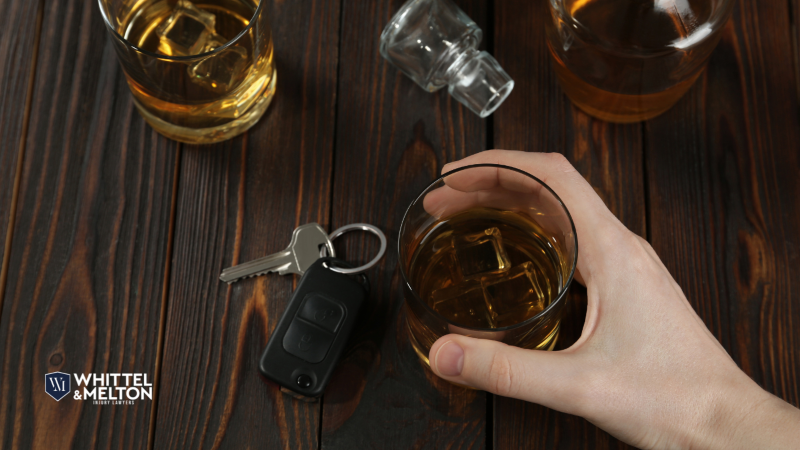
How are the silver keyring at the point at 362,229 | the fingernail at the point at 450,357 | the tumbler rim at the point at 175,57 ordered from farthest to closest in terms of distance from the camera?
the silver keyring at the point at 362,229 → the tumbler rim at the point at 175,57 → the fingernail at the point at 450,357

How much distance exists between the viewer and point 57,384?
0.88 m

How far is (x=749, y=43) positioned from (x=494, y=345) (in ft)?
2.20

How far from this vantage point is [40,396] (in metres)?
0.88

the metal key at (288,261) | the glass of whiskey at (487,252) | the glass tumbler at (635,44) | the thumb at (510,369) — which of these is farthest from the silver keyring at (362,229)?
the glass tumbler at (635,44)

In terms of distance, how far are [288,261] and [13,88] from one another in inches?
19.3

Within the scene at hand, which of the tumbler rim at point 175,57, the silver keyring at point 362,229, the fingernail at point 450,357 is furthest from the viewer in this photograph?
the silver keyring at point 362,229

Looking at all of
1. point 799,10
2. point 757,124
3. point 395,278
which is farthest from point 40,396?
point 799,10

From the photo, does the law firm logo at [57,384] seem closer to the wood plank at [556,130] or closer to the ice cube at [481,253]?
the ice cube at [481,253]

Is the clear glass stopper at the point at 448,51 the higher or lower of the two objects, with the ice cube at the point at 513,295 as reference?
higher

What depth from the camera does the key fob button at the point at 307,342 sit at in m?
0.86

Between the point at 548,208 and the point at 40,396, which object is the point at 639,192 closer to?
the point at 548,208

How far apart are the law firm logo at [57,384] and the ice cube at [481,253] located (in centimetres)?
55

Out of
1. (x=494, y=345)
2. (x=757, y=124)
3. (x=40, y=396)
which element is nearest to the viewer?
(x=494, y=345)

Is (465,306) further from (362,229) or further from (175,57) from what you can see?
(175,57)
